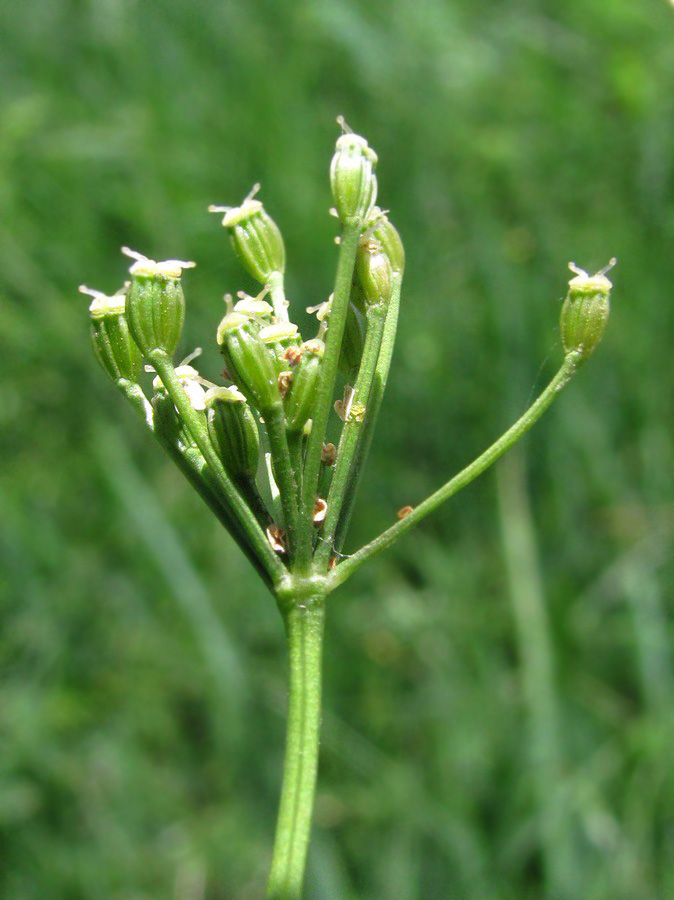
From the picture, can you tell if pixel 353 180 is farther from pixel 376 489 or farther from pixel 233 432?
pixel 376 489

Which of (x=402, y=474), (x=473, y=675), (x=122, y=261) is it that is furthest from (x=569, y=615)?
(x=122, y=261)

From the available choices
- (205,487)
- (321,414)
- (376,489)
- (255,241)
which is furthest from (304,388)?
(376,489)

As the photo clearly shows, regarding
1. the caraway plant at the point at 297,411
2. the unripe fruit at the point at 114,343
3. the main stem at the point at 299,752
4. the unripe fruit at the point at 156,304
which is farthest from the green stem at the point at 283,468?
the unripe fruit at the point at 114,343

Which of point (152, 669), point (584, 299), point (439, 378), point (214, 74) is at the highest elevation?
point (214, 74)

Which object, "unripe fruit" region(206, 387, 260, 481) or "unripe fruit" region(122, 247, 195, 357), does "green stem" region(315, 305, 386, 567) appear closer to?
"unripe fruit" region(206, 387, 260, 481)

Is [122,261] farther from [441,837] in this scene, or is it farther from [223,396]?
[223,396]

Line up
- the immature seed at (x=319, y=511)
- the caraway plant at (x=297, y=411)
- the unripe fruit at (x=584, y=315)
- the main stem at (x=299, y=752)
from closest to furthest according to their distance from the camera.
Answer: the main stem at (x=299, y=752) → the caraway plant at (x=297, y=411) → the immature seed at (x=319, y=511) → the unripe fruit at (x=584, y=315)

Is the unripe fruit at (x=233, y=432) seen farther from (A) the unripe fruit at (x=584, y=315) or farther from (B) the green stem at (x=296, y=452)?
(A) the unripe fruit at (x=584, y=315)

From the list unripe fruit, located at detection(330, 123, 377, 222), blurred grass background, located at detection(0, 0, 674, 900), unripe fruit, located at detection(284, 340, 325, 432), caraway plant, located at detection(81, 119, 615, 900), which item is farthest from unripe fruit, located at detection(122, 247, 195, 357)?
blurred grass background, located at detection(0, 0, 674, 900)
